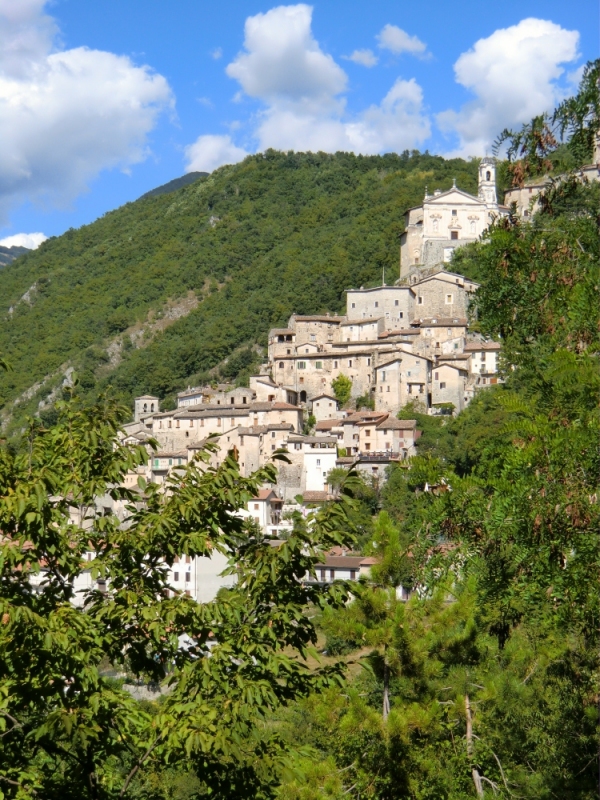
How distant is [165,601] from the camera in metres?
7.17

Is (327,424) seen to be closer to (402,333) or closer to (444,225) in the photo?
(402,333)

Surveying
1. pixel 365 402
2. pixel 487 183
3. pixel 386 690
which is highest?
pixel 487 183

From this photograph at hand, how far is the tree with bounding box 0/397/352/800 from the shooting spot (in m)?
6.47

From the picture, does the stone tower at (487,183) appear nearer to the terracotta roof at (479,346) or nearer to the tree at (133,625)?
the terracotta roof at (479,346)

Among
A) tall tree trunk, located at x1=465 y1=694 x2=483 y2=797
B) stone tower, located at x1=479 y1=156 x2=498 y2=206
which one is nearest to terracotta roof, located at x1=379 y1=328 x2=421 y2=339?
stone tower, located at x1=479 y1=156 x2=498 y2=206

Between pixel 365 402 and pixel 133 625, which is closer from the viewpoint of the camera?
pixel 133 625

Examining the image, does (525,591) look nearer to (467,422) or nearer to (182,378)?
(467,422)

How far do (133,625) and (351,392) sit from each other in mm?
63894

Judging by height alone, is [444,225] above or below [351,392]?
above

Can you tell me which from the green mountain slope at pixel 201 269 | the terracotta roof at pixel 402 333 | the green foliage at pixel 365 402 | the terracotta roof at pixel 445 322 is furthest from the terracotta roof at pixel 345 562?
the green mountain slope at pixel 201 269

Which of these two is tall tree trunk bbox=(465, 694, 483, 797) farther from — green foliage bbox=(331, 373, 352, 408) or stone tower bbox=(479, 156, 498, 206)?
stone tower bbox=(479, 156, 498, 206)

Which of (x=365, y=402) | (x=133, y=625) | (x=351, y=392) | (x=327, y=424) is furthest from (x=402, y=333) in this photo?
(x=133, y=625)

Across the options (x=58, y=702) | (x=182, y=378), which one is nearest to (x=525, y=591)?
(x=58, y=702)

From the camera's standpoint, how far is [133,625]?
7.33 meters
